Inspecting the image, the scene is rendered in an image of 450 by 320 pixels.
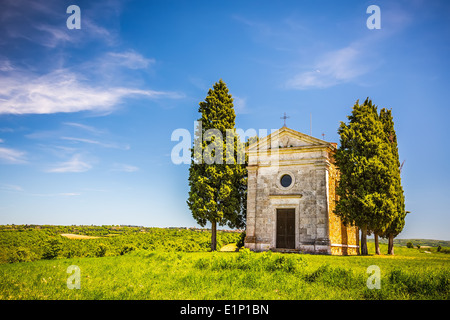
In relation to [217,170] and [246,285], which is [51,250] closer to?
[217,170]

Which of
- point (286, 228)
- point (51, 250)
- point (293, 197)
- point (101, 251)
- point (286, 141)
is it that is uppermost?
point (286, 141)

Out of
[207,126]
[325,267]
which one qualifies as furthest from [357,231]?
[325,267]

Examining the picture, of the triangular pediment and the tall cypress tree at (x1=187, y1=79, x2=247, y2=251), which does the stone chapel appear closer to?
the triangular pediment

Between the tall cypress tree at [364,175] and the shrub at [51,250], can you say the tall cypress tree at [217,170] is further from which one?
the shrub at [51,250]

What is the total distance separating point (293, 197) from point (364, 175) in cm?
500

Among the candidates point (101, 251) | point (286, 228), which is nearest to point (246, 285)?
point (286, 228)

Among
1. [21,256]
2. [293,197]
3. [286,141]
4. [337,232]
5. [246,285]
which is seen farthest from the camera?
[286,141]

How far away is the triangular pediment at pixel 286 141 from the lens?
71.6ft

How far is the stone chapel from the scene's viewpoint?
20328 mm

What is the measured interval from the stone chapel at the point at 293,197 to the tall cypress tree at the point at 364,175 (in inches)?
49.7

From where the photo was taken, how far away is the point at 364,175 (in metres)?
19.5

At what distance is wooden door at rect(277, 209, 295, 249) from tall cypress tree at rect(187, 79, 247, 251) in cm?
341
